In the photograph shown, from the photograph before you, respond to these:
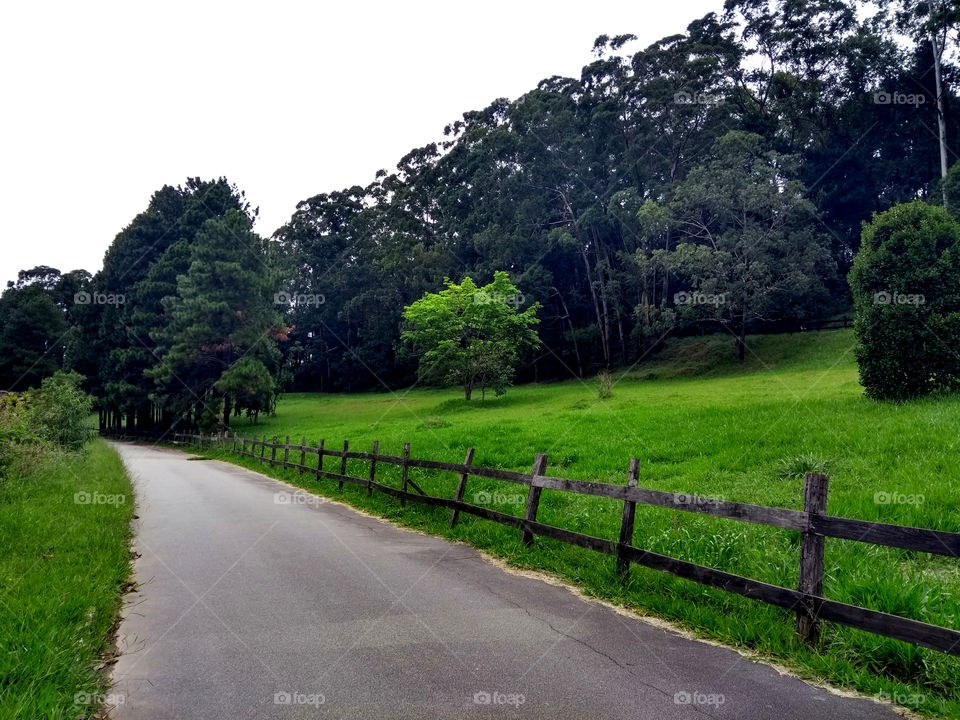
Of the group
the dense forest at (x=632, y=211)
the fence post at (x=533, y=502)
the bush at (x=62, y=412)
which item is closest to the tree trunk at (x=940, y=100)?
the dense forest at (x=632, y=211)

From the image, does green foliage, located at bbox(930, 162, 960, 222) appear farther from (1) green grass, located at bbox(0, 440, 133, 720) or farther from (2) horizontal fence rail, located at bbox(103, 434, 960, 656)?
(1) green grass, located at bbox(0, 440, 133, 720)

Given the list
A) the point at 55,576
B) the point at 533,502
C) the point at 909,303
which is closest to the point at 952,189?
the point at 909,303

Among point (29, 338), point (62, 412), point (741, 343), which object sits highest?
point (29, 338)

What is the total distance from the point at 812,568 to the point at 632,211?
1728 inches

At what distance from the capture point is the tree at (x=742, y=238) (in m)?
41.7

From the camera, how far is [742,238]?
140ft

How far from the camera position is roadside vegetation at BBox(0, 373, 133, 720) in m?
4.24

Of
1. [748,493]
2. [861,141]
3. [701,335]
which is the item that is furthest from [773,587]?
[861,141]

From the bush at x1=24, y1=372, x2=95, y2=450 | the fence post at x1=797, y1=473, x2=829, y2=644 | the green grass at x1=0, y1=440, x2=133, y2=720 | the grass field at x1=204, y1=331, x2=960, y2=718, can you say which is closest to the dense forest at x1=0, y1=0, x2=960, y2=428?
the bush at x1=24, y1=372, x2=95, y2=450

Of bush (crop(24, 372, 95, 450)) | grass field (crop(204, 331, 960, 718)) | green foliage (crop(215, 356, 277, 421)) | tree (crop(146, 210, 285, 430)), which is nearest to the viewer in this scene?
grass field (crop(204, 331, 960, 718))

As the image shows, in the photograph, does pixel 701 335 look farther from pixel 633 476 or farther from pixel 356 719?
pixel 356 719

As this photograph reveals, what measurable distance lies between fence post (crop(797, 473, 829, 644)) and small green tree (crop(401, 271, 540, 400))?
35057 millimetres

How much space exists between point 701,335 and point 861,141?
2006 cm

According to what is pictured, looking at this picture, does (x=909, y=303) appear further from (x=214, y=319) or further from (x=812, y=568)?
(x=214, y=319)
